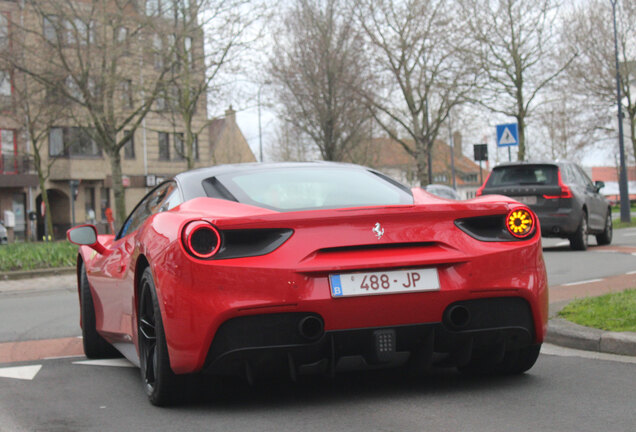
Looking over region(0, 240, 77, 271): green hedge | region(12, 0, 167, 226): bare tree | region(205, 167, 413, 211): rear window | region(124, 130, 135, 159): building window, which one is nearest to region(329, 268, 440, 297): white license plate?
region(205, 167, 413, 211): rear window

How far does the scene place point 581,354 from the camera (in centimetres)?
596

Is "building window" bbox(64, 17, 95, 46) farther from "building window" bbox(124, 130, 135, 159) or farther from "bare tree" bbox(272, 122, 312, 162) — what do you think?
"building window" bbox(124, 130, 135, 159)

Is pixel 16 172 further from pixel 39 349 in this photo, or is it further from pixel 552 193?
pixel 39 349

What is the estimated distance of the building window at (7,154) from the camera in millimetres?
46281

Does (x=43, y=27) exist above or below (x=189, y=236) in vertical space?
above

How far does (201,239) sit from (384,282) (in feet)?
2.84

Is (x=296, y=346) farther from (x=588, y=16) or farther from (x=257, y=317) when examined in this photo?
(x=588, y=16)

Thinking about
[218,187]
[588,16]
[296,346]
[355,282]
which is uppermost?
[588,16]

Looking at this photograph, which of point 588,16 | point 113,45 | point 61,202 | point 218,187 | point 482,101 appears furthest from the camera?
point 61,202

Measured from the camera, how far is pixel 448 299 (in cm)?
424

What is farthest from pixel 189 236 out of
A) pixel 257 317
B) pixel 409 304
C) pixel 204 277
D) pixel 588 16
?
pixel 588 16

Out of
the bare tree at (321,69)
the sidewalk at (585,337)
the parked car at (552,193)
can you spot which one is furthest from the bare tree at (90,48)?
the sidewalk at (585,337)

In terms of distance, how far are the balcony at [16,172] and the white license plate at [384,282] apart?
45.9 m

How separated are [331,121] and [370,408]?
3388cm
